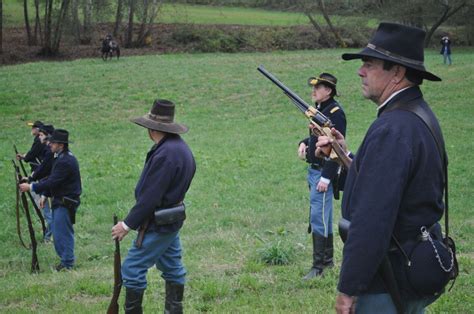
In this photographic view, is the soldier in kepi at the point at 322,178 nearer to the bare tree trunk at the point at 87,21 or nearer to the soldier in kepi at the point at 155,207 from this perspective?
the soldier in kepi at the point at 155,207

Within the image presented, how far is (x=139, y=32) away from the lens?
51.7m

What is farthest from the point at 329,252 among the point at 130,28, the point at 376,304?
the point at 130,28

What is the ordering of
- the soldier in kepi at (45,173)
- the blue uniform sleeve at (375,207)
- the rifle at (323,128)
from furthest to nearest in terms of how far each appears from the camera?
the soldier in kepi at (45,173), the rifle at (323,128), the blue uniform sleeve at (375,207)

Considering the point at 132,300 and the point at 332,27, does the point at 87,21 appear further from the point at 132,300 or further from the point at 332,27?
the point at 132,300

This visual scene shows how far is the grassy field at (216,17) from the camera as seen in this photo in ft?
191

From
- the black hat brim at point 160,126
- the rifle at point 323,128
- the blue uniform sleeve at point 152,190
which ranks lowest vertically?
the blue uniform sleeve at point 152,190

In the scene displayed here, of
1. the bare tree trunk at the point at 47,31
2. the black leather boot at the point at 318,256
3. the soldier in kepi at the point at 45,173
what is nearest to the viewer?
the black leather boot at the point at 318,256

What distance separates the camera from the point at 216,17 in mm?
64125

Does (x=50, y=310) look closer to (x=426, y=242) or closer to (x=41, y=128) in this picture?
(x=426, y=242)

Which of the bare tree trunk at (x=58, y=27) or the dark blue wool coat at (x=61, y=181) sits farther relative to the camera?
the bare tree trunk at (x=58, y=27)

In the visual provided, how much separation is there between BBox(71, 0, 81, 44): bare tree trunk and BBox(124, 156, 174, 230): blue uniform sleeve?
4614 cm

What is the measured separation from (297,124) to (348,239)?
22462 mm

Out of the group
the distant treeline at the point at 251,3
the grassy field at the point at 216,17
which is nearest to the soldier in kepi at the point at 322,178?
the grassy field at the point at 216,17

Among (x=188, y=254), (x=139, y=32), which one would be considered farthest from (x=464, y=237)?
(x=139, y=32)
